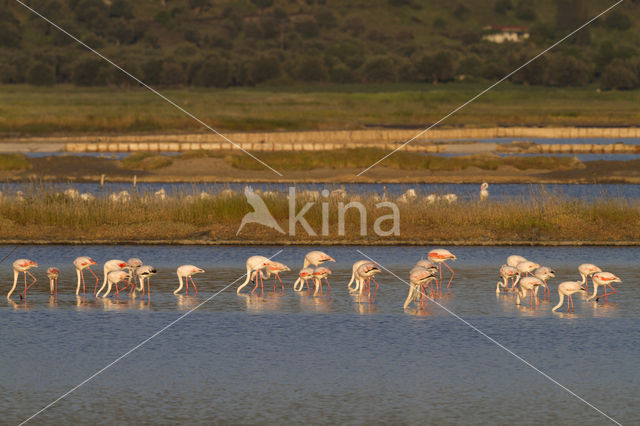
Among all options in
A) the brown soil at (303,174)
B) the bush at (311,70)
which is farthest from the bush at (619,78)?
the brown soil at (303,174)

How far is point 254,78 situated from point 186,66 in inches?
454

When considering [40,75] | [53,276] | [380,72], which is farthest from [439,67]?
[53,276]

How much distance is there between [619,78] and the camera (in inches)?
6004

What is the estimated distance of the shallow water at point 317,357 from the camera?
1591 centimetres

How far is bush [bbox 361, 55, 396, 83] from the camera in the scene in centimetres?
17350

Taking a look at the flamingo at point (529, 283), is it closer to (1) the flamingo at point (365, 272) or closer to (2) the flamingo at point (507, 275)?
(2) the flamingo at point (507, 275)

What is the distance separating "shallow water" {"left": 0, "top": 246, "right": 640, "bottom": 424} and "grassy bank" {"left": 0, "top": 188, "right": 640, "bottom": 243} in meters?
7.48

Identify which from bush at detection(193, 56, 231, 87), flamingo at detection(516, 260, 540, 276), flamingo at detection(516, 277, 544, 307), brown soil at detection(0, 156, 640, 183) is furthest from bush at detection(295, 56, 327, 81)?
flamingo at detection(516, 277, 544, 307)

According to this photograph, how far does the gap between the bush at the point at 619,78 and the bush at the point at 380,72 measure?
35.5 meters

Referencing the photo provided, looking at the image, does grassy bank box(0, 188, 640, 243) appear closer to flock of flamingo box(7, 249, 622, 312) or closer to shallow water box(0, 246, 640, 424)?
shallow water box(0, 246, 640, 424)

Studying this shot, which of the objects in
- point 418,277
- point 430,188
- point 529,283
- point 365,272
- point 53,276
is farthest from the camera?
point 430,188

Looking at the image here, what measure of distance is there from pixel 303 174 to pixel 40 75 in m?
111

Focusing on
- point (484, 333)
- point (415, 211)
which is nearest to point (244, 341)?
point (484, 333)

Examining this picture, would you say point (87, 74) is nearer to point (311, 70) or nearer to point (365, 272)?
point (311, 70)
